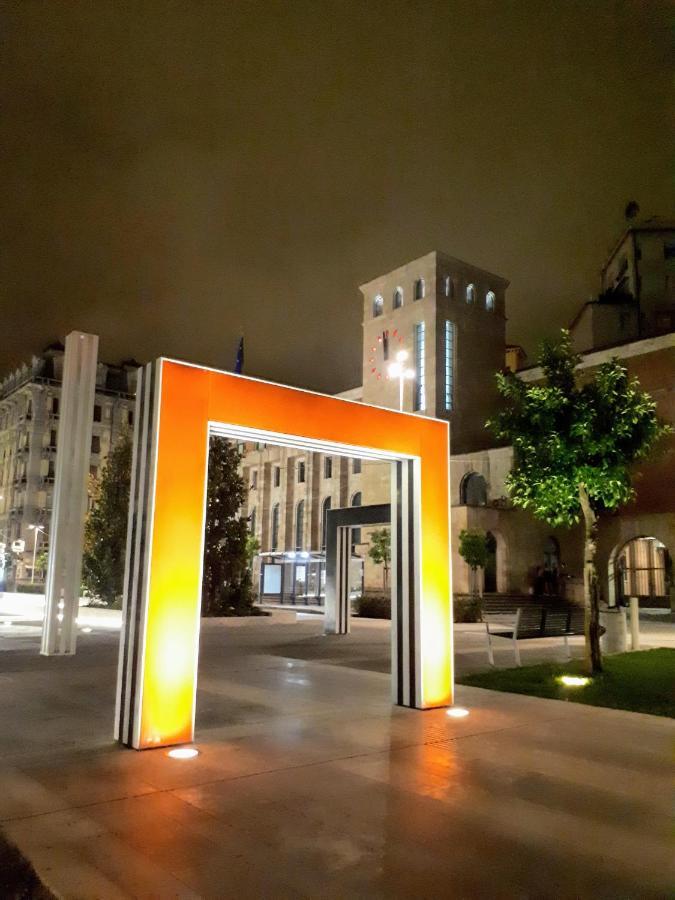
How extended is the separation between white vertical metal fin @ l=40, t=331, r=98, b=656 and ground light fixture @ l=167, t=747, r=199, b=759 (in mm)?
9273

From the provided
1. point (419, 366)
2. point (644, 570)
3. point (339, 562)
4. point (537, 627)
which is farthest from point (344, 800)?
point (419, 366)

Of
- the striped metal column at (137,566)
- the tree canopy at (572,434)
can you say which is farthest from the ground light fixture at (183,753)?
the tree canopy at (572,434)

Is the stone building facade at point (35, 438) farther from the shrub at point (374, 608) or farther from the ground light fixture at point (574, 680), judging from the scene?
the ground light fixture at point (574, 680)

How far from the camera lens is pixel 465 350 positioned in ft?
162

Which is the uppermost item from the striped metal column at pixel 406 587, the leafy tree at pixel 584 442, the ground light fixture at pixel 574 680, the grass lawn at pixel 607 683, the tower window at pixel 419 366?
the tower window at pixel 419 366

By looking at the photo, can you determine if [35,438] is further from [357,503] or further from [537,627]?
[537,627]

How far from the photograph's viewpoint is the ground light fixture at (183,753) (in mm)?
6918

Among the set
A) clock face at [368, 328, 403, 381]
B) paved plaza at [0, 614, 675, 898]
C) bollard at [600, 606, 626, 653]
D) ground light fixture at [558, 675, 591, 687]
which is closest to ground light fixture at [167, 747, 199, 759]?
paved plaza at [0, 614, 675, 898]

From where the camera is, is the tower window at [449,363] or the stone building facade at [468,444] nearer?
the stone building facade at [468,444]

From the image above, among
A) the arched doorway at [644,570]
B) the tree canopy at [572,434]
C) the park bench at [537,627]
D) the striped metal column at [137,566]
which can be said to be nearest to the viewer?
the striped metal column at [137,566]

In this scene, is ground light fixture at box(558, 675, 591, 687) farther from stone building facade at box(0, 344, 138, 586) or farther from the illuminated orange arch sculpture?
stone building facade at box(0, 344, 138, 586)

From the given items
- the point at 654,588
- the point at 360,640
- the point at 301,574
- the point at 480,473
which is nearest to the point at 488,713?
the point at 360,640

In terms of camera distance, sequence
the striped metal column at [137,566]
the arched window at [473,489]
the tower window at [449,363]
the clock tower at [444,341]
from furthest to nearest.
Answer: the tower window at [449,363] → the clock tower at [444,341] → the arched window at [473,489] → the striped metal column at [137,566]

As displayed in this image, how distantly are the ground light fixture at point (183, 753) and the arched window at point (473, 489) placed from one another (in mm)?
36077
